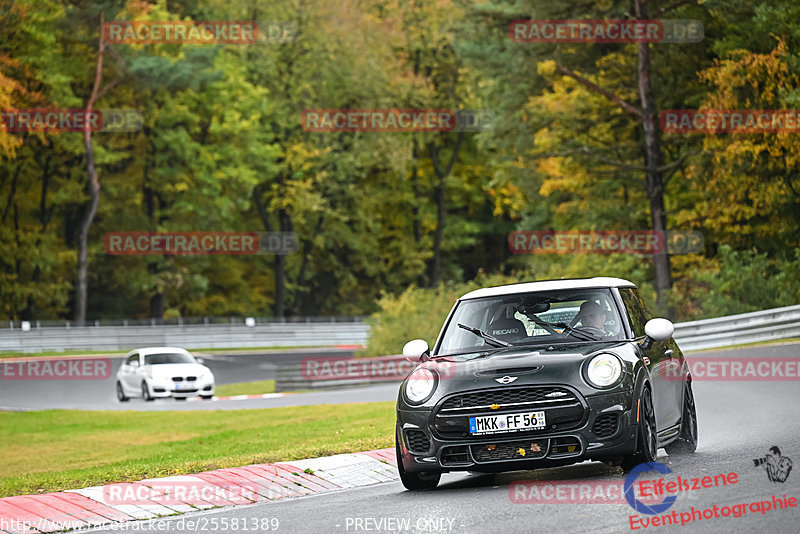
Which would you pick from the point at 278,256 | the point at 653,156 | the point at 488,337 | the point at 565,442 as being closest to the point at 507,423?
the point at 565,442

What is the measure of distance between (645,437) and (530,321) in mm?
1650

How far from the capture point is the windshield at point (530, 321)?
1023cm

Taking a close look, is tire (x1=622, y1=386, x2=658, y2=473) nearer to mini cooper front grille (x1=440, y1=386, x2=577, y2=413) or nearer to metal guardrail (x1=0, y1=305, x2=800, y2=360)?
mini cooper front grille (x1=440, y1=386, x2=577, y2=413)

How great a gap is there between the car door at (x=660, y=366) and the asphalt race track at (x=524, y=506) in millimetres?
422

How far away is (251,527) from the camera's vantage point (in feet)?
26.9

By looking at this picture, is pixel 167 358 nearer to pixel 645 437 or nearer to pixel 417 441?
pixel 417 441

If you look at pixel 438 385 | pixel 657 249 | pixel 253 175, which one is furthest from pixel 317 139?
pixel 438 385

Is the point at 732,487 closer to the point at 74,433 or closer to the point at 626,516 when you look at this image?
the point at 626,516

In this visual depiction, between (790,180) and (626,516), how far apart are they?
28.3 m

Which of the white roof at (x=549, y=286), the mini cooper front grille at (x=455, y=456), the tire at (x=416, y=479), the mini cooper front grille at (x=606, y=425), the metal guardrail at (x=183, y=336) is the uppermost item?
the white roof at (x=549, y=286)

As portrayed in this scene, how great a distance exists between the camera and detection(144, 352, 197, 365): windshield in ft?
104

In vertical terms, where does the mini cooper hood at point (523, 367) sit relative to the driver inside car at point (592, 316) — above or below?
below

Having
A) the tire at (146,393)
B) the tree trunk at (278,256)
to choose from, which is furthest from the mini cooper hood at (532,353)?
the tree trunk at (278,256)

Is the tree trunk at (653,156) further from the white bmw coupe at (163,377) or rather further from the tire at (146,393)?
the tire at (146,393)
